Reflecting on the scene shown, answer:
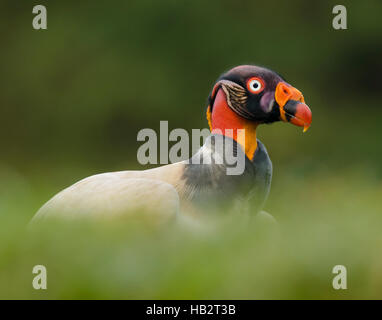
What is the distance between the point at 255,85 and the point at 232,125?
24 centimetres

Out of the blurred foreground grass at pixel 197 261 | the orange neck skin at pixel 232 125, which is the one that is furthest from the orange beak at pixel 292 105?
the blurred foreground grass at pixel 197 261

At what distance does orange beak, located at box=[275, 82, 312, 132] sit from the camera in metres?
3.60

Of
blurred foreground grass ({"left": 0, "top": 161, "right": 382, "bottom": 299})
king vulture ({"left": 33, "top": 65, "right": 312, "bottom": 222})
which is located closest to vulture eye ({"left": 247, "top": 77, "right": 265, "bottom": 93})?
king vulture ({"left": 33, "top": 65, "right": 312, "bottom": 222})

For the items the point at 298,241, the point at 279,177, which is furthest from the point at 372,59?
the point at 298,241

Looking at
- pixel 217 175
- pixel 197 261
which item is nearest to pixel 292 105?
pixel 217 175

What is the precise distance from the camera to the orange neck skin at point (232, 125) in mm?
3695

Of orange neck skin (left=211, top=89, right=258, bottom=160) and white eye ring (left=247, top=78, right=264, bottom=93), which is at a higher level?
white eye ring (left=247, top=78, right=264, bottom=93)

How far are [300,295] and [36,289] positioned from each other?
0.81 metres

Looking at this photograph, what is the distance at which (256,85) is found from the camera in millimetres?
3670

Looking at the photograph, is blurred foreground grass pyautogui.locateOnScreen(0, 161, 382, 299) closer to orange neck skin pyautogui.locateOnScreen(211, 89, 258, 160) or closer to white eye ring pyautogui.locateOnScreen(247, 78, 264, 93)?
orange neck skin pyautogui.locateOnScreen(211, 89, 258, 160)

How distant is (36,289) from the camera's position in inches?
87.8

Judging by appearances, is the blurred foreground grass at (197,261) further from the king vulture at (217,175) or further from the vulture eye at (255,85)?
the vulture eye at (255,85)

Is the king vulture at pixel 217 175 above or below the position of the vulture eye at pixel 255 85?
below

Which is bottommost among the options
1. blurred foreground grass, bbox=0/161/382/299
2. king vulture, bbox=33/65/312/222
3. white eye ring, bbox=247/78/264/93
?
blurred foreground grass, bbox=0/161/382/299
